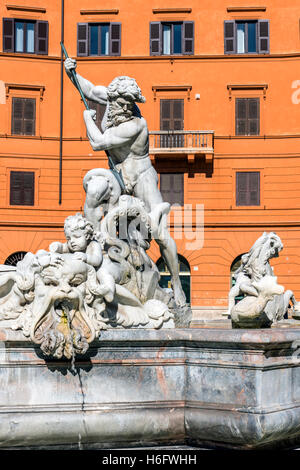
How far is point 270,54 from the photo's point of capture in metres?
26.8

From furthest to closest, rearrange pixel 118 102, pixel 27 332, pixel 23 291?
pixel 118 102 → pixel 23 291 → pixel 27 332

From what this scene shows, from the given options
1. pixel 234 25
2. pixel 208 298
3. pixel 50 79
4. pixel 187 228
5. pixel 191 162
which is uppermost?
pixel 234 25

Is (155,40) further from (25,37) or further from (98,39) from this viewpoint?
(25,37)

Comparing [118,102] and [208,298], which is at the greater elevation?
[118,102]

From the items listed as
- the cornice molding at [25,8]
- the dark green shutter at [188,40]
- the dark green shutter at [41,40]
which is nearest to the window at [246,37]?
the dark green shutter at [188,40]

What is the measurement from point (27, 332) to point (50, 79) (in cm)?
2349

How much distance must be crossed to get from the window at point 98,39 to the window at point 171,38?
1371mm

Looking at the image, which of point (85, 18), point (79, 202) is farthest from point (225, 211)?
point (85, 18)

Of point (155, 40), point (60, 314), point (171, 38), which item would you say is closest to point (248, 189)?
point (171, 38)

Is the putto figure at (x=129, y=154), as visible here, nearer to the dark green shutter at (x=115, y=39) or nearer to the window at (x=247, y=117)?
the window at (x=247, y=117)

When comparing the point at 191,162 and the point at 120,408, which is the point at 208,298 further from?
the point at 120,408

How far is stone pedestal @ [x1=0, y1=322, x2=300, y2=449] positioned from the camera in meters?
4.48

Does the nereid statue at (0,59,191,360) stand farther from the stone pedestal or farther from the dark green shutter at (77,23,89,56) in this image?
the dark green shutter at (77,23,89,56)

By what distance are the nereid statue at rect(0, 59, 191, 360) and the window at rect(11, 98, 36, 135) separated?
19466mm
